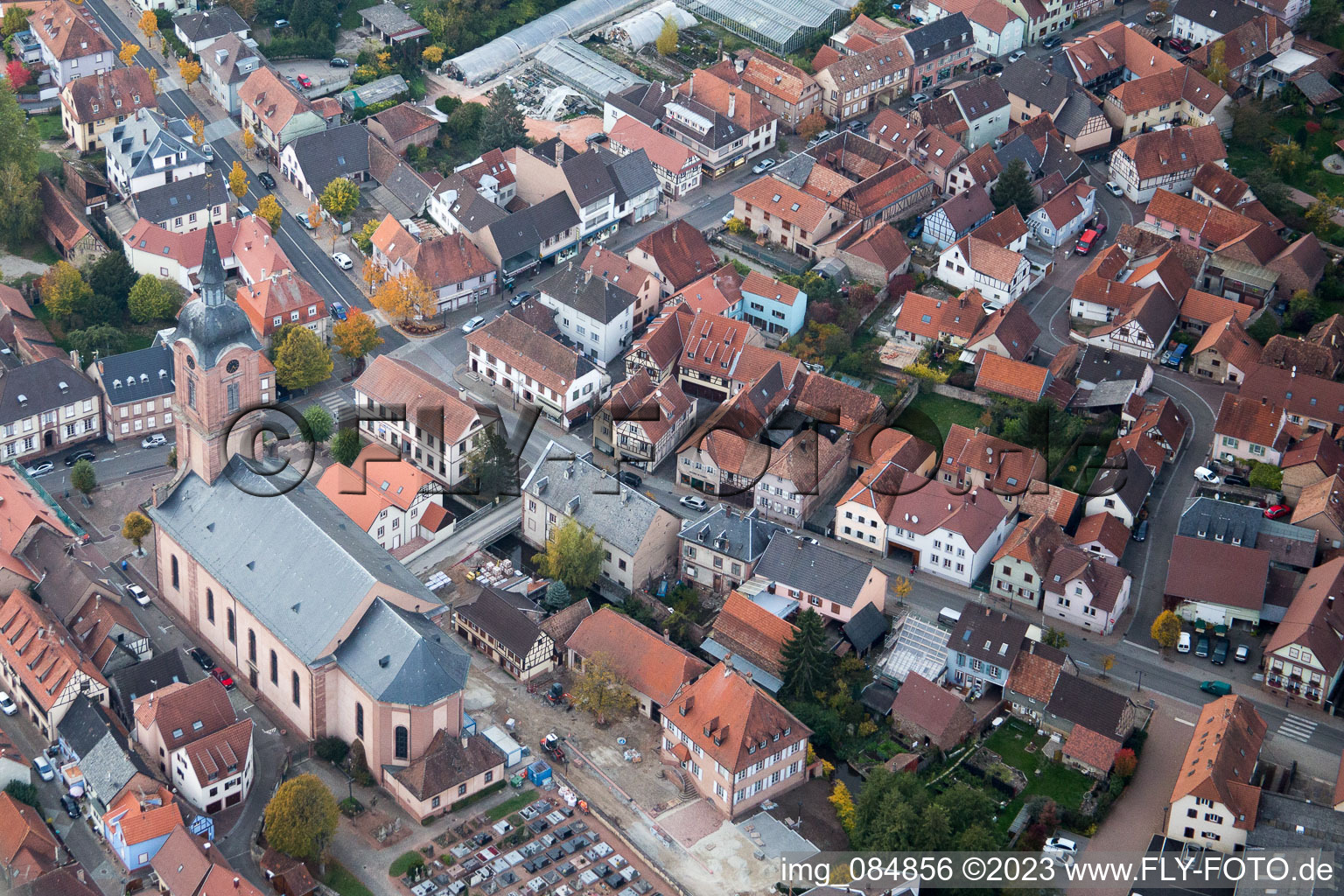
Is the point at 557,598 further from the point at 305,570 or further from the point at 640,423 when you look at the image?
the point at 305,570

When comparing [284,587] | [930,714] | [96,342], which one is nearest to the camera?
[284,587]

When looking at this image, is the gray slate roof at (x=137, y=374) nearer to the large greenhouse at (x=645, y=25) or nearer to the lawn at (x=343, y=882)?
the lawn at (x=343, y=882)

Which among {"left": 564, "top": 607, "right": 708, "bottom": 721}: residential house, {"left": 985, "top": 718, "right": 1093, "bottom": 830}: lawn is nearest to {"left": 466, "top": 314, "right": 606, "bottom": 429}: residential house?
{"left": 564, "top": 607, "right": 708, "bottom": 721}: residential house

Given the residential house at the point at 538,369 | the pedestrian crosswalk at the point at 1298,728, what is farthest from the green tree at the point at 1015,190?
the pedestrian crosswalk at the point at 1298,728

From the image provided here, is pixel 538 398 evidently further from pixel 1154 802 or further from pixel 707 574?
pixel 1154 802

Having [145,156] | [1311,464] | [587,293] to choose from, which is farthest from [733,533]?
[145,156]

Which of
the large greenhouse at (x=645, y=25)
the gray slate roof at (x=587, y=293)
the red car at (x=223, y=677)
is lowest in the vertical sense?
the red car at (x=223, y=677)
